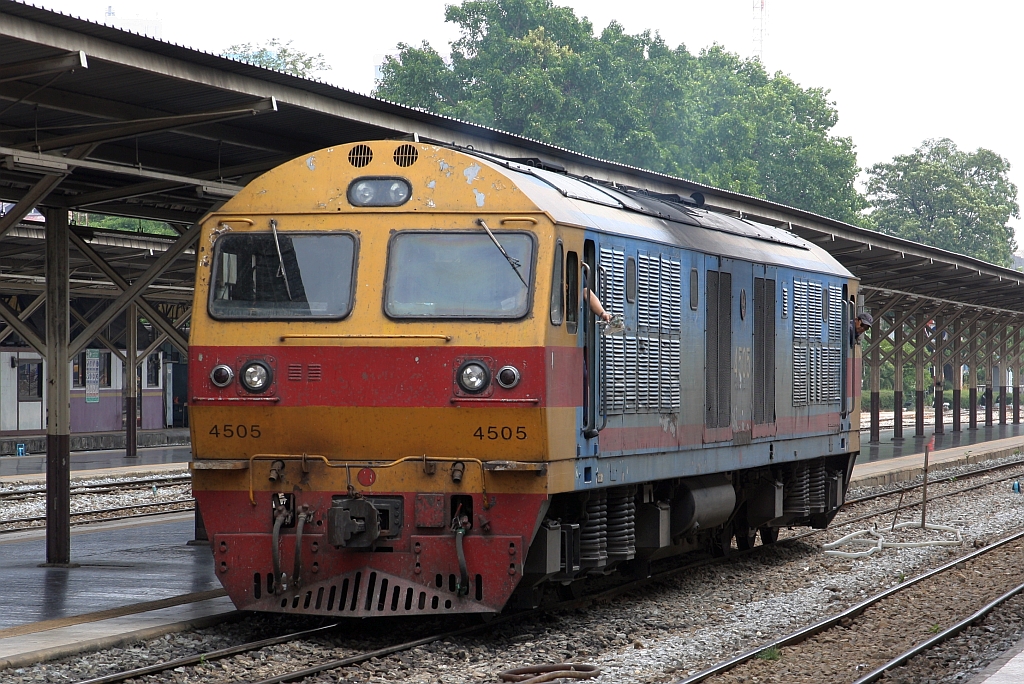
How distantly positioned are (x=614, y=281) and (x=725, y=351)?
9.23 ft

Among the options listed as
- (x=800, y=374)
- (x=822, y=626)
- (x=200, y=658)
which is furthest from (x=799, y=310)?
(x=200, y=658)

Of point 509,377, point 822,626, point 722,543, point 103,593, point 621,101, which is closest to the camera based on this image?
point 509,377

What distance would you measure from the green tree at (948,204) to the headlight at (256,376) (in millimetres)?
97795

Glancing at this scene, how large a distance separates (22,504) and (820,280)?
13401 mm

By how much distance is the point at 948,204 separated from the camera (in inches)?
4190

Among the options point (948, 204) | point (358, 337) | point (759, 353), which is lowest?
point (759, 353)

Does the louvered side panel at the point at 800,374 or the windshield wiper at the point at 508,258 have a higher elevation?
the windshield wiper at the point at 508,258

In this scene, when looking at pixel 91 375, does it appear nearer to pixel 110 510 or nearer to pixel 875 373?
pixel 110 510

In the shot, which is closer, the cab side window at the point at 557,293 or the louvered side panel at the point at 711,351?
the cab side window at the point at 557,293

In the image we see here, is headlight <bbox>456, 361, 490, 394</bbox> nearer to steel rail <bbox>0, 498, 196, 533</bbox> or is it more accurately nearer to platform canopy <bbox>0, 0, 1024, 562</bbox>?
platform canopy <bbox>0, 0, 1024, 562</bbox>

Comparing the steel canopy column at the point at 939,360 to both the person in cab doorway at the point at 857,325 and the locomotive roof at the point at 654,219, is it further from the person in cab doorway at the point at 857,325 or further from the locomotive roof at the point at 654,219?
the locomotive roof at the point at 654,219

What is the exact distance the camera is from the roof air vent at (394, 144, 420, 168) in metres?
10.5

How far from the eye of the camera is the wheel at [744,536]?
16219mm

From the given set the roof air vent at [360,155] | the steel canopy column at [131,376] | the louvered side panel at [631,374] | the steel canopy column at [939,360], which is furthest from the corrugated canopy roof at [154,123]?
the steel canopy column at [939,360]
